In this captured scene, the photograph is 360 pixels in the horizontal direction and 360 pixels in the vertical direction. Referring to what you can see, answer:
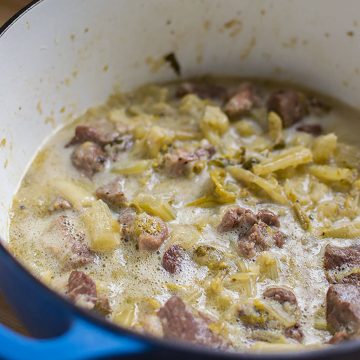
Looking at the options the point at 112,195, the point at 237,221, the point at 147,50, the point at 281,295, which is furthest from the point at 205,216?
the point at 147,50

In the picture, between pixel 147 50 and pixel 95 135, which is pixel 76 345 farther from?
pixel 147 50

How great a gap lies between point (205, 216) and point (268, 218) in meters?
0.29

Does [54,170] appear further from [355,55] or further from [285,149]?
[355,55]

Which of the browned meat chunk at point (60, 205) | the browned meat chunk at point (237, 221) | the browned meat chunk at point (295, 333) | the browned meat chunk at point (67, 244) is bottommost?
the browned meat chunk at point (295, 333)

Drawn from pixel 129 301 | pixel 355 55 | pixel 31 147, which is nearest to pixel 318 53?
pixel 355 55

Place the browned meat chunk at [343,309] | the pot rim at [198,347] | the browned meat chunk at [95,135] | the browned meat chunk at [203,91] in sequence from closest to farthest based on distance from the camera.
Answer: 1. the pot rim at [198,347]
2. the browned meat chunk at [343,309]
3. the browned meat chunk at [95,135]
4. the browned meat chunk at [203,91]

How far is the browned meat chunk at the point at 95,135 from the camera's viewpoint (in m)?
3.34

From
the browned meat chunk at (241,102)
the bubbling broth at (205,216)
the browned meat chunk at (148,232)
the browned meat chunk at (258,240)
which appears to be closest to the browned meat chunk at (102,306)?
the bubbling broth at (205,216)

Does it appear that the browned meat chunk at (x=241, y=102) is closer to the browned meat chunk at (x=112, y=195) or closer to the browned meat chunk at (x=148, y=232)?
the browned meat chunk at (x=112, y=195)

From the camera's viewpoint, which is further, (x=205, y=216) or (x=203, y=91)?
(x=203, y=91)

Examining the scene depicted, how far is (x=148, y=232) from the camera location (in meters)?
2.81

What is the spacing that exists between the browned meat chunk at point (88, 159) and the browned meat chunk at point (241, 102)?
0.75 meters

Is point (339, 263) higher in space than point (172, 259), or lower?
lower

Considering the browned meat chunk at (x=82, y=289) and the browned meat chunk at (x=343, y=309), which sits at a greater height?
the browned meat chunk at (x=82, y=289)
